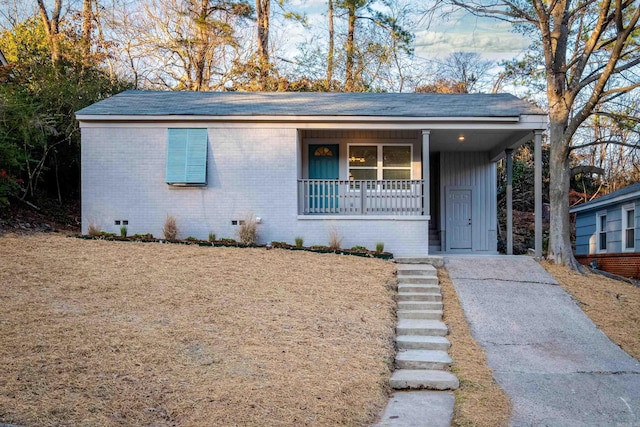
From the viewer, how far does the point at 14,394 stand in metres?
5.27

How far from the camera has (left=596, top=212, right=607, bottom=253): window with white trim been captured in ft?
59.5

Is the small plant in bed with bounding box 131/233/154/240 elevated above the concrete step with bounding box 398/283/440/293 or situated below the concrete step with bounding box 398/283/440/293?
above

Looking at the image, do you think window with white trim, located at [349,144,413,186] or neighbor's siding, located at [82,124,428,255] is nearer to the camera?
neighbor's siding, located at [82,124,428,255]

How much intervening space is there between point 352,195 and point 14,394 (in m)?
9.96

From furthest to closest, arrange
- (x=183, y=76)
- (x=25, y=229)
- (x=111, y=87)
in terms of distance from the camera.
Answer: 1. (x=183, y=76)
2. (x=111, y=87)
3. (x=25, y=229)

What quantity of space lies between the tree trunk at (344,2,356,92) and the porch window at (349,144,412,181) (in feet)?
38.8

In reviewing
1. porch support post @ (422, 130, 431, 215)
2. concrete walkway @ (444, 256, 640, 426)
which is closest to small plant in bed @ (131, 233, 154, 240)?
porch support post @ (422, 130, 431, 215)

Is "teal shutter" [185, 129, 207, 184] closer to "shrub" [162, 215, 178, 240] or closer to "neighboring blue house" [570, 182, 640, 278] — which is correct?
"shrub" [162, 215, 178, 240]

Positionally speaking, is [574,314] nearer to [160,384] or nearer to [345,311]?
[345,311]

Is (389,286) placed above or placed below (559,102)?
below

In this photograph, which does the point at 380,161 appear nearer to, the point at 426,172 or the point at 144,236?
the point at 426,172

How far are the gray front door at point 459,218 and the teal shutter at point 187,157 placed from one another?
6.99 meters

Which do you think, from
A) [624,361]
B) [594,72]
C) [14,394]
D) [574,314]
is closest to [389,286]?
[574,314]

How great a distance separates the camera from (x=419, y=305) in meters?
10.2
